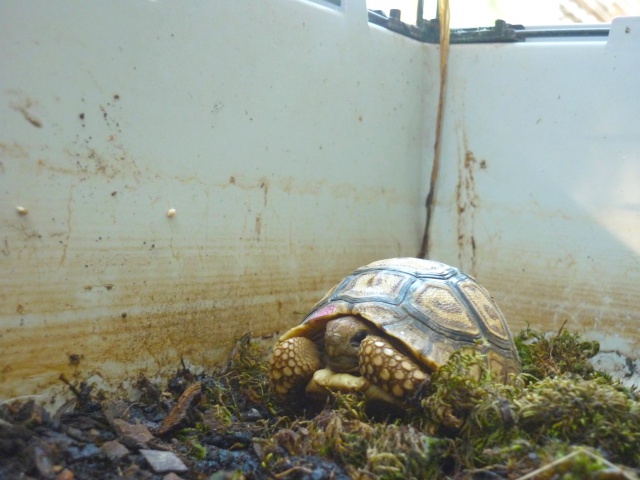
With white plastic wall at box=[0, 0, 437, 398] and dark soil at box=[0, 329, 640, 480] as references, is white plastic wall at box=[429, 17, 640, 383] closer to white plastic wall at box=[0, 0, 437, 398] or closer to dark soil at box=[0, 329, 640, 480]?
white plastic wall at box=[0, 0, 437, 398]

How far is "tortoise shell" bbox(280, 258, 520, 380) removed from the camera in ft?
8.03

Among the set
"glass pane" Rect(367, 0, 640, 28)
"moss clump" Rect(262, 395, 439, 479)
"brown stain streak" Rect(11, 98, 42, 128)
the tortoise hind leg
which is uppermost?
"glass pane" Rect(367, 0, 640, 28)

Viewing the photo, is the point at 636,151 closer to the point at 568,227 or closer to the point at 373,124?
the point at 568,227

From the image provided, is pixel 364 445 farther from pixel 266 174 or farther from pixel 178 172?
pixel 266 174

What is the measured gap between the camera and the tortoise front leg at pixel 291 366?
8.37 ft

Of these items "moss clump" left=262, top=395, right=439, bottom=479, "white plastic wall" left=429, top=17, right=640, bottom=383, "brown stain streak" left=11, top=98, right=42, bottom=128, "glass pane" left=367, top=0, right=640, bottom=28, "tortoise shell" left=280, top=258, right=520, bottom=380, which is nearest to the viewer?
"moss clump" left=262, top=395, right=439, bottom=479

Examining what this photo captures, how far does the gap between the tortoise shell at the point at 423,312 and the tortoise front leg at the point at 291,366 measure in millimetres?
113

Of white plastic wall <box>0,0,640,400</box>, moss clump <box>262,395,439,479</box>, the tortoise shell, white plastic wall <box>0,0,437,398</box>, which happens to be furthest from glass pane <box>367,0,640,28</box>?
moss clump <box>262,395,439,479</box>

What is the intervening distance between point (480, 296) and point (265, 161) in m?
1.16

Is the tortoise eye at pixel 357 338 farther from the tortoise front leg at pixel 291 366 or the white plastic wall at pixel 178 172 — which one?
the white plastic wall at pixel 178 172

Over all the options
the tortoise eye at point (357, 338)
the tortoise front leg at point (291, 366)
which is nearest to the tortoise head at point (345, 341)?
the tortoise eye at point (357, 338)

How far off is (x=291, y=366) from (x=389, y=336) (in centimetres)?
41

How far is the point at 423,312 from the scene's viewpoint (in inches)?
99.7

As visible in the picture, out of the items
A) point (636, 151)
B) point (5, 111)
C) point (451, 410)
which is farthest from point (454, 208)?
point (5, 111)
